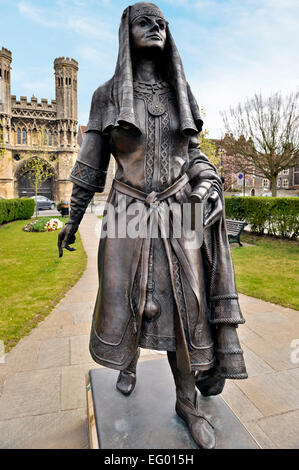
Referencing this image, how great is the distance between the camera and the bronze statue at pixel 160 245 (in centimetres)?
191

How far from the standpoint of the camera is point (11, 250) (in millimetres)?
10766

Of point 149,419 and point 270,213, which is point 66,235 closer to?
point 149,419

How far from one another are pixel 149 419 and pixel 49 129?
4503 centimetres

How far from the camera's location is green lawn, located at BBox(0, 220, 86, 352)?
4.91 meters

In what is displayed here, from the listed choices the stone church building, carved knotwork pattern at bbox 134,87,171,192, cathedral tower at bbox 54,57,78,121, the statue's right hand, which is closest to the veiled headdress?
carved knotwork pattern at bbox 134,87,171,192

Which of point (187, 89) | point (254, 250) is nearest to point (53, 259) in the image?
point (254, 250)

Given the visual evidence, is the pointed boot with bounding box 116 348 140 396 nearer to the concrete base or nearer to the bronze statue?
the concrete base

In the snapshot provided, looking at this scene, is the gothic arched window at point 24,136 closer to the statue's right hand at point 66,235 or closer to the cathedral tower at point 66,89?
the cathedral tower at point 66,89

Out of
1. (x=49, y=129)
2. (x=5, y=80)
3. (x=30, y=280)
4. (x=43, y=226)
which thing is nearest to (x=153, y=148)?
(x=30, y=280)

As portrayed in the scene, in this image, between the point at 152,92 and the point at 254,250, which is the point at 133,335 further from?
the point at 254,250

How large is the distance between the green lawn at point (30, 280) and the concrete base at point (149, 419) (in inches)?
86.9

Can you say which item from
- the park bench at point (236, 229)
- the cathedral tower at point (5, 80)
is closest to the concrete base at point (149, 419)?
the park bench at point (236, 229)

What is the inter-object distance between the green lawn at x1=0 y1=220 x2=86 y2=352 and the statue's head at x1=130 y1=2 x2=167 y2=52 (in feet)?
12.8

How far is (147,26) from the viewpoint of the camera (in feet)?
6.35
